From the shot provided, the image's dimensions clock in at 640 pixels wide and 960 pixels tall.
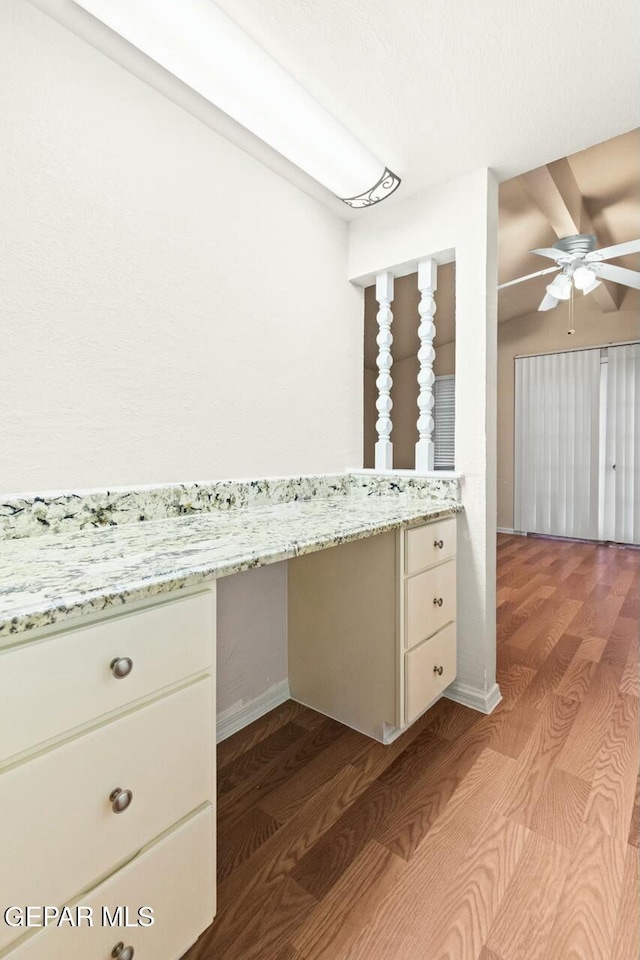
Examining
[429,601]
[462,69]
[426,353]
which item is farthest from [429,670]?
[462,69]

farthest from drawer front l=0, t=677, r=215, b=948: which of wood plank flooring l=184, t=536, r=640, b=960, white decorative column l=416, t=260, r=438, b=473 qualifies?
white decorative column l=416, t=260, r=438, b=473

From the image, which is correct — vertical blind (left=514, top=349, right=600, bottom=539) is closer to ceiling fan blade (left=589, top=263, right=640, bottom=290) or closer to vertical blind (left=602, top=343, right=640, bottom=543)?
vertical blind (left=602, top=343, right=640, bottom=543)

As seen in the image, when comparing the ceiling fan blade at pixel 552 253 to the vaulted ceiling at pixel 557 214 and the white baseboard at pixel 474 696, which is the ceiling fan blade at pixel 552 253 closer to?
the vaulted ceiling at pixel 557 214

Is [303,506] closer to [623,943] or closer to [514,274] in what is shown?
[623,943]

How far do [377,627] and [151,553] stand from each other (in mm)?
924

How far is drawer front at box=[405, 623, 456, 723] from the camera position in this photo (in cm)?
155

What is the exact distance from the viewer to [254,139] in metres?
1.62

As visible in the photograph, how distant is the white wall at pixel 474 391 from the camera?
1.78 meters

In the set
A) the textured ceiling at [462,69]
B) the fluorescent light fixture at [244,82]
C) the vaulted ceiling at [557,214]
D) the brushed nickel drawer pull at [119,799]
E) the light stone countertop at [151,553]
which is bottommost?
the brushed nickel drawer pull at [119,799]

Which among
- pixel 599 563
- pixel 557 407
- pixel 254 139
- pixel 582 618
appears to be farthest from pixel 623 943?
pixel 557 407

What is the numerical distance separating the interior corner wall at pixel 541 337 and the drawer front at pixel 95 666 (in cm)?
552

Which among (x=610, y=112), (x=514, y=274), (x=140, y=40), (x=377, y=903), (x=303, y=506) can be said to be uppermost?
(x=514, y=274)

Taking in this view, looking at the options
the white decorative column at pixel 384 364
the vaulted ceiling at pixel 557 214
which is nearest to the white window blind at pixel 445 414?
the vaulted ceiling at pixel 557 214

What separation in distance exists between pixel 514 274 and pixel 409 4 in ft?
12.2
